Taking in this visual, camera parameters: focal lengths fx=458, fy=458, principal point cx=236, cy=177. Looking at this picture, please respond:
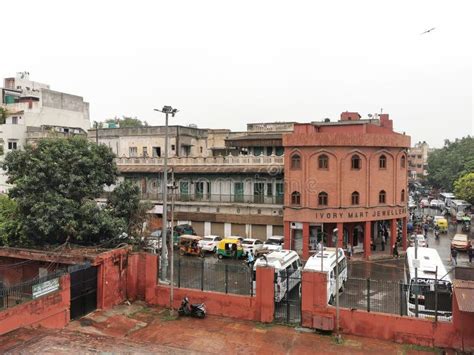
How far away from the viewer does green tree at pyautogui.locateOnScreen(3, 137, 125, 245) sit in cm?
2395

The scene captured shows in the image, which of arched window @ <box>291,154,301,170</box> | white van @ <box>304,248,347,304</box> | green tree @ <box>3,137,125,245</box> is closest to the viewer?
white van @ <box>304,248,347,304</box>

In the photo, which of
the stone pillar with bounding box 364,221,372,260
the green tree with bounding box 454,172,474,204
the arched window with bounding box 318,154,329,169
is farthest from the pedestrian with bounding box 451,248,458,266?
the green tree with bounding box 454,172,474,204

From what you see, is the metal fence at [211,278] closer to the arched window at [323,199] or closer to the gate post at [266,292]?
the gate post at [266,292]

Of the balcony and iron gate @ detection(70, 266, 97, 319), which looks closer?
iron gate @ detection(70, 266, 97, 319)

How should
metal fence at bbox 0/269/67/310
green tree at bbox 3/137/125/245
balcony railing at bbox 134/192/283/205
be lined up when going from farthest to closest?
balcony railing at bbox 134/192/283/205 → green tree at bbox 3/137/125/245 → metal fence at bbox 0/269/67/310

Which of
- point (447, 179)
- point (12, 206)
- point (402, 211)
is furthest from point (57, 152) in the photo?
point (447, 179)

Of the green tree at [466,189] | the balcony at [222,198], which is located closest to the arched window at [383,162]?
the balcony at [222,198]

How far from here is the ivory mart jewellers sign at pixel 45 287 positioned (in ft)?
60.3

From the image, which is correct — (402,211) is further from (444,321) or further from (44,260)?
(44,260)

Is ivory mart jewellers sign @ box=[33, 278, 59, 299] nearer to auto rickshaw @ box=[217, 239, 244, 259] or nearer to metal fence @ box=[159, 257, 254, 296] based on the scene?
metal fence @ box=[159, 257, 254, 296]

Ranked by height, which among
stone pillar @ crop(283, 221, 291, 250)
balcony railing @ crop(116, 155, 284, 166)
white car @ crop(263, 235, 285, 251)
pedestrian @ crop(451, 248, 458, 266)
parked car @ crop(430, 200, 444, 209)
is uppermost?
balcony railing @ crop(116, 155, 284, 166)

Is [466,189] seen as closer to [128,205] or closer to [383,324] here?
[383,324]

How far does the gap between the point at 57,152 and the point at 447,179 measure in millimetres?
68619

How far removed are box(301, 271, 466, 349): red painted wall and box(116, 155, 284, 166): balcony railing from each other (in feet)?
62.4
